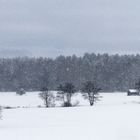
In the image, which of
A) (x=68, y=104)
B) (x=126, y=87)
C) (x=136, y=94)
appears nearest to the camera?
(x=68, y=104)

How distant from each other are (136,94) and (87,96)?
124 feet

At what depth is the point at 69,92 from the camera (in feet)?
340

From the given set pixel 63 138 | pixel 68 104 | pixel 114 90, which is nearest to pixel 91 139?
pixel 63 138

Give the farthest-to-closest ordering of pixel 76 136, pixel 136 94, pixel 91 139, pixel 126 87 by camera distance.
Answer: pixel 126 87 → pixel 136 94 → pixel 76 136 → pixel 91 139

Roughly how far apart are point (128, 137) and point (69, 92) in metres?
67.8

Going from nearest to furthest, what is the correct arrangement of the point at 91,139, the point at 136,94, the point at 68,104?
the point at 91,139
the point at 68,104
the point at 136,94

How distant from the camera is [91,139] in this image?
118 feet

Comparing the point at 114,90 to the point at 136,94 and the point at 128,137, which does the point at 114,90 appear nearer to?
the point at 136,94

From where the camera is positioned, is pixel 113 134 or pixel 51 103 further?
pixel 51 103

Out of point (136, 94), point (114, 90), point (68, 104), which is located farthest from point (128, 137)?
point (114, 90)

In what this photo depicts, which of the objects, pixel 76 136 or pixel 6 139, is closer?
pixel 6 139

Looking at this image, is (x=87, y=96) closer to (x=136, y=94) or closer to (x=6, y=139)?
(x=136, y=94)

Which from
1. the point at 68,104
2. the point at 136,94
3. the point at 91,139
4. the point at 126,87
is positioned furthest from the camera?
the point at 126,87

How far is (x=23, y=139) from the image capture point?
36531mm
